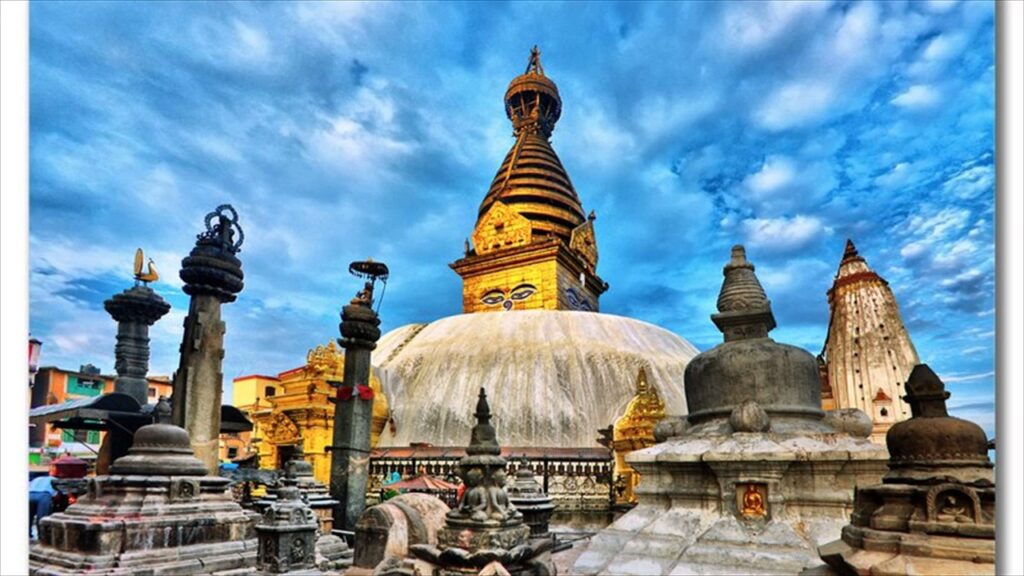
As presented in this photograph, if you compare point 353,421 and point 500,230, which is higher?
point 500,230

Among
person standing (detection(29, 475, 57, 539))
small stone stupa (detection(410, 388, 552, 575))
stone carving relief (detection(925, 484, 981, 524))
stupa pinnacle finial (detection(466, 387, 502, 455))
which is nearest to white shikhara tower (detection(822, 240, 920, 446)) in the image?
stupa pinnacle finial (detection(466, 387, 502, 455))

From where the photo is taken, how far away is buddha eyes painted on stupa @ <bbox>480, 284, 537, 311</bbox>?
89.1ft

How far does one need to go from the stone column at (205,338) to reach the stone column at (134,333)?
549cm

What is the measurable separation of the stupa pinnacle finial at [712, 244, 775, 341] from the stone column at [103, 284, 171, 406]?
12.2 m

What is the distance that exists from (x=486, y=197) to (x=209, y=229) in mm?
24819

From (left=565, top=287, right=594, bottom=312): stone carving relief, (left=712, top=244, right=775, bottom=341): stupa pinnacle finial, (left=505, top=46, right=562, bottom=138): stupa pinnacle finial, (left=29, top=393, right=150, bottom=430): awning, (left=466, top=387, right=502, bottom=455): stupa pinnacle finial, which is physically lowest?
(left=29, top=393, right=150, bottom=430): awning

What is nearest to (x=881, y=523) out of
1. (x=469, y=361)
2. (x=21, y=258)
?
(x=21, y=258)

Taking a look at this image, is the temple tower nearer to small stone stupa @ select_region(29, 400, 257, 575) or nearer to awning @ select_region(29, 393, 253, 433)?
awning @ select_region(29, 393, 253, 433)

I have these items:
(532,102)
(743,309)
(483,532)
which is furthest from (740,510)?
(532,102)

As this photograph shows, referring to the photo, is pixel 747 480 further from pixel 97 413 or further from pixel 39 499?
pixel 97 413

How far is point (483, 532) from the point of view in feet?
14.4

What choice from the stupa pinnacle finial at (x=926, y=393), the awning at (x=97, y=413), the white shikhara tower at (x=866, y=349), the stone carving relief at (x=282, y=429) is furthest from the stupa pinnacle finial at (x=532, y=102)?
the stupa pinnacle finial at (x=926, y=393)

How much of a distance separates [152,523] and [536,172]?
2782 centimetres

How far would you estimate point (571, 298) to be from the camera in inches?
1106
